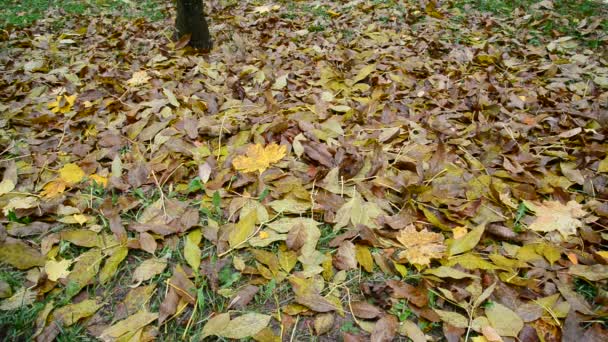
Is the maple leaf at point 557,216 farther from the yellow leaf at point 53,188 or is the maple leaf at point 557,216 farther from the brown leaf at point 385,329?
the yellow leaf at point 53,188

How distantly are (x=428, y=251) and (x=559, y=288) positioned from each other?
412mm

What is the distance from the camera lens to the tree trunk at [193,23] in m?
2.77

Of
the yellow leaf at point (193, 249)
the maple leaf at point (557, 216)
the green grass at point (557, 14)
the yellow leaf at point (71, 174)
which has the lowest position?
the maple leaf at point (557, 216)

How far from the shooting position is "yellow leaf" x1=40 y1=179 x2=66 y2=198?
5.15ft

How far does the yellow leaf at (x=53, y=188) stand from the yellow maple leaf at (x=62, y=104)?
0.67 metres

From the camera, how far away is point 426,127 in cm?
193

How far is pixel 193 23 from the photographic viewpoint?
9.20 feet

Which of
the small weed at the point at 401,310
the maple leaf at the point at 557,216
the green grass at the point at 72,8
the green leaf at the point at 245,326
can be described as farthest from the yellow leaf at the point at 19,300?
the green grass at the point at 72,8

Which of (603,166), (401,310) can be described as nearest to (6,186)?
(401,310)

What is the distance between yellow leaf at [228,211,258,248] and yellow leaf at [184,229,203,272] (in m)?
0.11

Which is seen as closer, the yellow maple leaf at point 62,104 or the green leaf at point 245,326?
the green leaf at point 245,326

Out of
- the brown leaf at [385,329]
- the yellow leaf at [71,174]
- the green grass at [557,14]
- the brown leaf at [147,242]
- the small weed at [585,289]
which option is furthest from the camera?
the green grass at [557,14]

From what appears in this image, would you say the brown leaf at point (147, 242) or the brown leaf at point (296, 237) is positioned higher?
the brown leaf at point (147, 242)

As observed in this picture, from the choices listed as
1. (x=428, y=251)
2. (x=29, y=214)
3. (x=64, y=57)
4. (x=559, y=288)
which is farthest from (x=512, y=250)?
(x=64, y=57)
